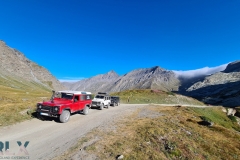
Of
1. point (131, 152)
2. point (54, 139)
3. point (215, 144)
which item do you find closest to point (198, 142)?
point (215, 144)

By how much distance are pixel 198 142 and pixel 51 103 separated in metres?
13.2

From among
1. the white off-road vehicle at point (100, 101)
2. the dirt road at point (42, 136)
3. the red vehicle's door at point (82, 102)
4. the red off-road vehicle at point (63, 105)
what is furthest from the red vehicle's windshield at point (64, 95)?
the white off-road vehicle at point (100, 101)

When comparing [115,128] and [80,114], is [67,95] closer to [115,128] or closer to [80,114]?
[80,114]

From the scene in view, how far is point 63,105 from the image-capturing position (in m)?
14.5

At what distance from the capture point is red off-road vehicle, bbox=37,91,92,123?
14.0m

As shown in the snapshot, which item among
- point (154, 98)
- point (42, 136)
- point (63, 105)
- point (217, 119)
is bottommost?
point (217, 119)

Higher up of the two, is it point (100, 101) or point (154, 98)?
point (100, 101)

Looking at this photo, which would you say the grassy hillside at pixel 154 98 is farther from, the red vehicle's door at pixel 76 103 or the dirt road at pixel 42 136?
the dirt road at pixel 42 136

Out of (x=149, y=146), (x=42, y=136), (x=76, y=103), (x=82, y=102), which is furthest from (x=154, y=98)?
(x=42, y=136)

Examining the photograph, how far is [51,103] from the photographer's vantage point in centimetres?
1428

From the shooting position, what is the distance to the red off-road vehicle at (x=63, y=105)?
46.0 feet

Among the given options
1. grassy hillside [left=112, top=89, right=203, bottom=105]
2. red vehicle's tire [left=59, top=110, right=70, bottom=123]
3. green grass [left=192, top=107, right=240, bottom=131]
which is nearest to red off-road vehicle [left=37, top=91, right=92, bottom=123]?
red vehicle's tire [left=59, top=110, right=70, bottom=123]

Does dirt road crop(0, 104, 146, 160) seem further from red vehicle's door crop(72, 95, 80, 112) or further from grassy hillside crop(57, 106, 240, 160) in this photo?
red vehicle's door crop(72, 95, 80, 112)

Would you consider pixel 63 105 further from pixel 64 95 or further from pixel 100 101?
pixel 100 101
